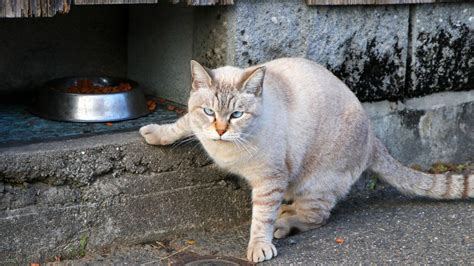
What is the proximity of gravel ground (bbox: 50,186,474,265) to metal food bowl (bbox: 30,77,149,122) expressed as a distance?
82 centimetres

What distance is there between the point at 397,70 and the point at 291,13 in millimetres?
957

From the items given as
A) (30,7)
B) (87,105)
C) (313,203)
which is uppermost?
(30,7)

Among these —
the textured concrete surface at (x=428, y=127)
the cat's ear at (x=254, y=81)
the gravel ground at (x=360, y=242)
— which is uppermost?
the cat's ear at (x=254, y=81)

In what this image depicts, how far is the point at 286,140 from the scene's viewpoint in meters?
3.89

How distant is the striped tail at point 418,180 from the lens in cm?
440

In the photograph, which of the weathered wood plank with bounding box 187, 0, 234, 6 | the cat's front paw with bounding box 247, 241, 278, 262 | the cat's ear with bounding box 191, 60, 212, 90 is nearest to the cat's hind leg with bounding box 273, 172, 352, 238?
the cat's front paw with bounding box 247, 241, 278, 262

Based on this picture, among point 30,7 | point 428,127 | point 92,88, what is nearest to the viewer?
point 30,7

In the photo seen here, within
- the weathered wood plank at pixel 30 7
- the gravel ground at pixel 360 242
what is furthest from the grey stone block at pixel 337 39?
the weathered wood plank at pixel 30 7

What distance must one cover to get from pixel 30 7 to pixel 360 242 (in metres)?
2.07

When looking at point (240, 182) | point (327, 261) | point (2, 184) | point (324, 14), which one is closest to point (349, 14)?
point (324, 14)

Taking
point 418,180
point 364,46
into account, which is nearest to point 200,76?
point 364,46

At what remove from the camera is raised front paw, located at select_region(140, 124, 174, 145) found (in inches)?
155

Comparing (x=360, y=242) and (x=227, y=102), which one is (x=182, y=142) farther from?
(x=360, y=242)

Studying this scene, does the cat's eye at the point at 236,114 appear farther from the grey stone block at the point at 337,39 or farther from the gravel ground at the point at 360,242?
the gravel ground at the point at 360,242
